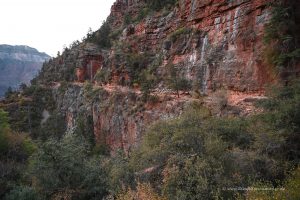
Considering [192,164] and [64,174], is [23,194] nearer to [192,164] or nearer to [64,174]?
[64,174]

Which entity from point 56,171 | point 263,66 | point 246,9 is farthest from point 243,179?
point 246,9

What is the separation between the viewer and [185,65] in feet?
99.4

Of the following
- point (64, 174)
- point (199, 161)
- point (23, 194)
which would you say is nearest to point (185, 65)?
point (64, 174)

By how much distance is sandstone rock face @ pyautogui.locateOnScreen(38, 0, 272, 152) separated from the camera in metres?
23.3

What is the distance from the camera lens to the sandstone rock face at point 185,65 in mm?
23266

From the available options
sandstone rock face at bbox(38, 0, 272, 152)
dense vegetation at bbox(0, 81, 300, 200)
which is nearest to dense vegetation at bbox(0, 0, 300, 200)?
dense vegetation at bbox(0, 81, 300, 200)

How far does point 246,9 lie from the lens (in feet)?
80.5

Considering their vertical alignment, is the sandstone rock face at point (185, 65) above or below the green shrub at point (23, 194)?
above

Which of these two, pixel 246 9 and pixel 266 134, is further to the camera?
pixel 246 9

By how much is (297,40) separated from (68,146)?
15746mm

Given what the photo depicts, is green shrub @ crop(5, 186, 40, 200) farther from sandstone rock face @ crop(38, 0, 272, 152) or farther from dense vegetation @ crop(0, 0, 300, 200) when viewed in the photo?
sandstone rock face @ crop(38, 0, 272, 152)

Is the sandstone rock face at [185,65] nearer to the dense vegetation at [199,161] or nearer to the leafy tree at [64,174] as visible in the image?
the dense vegetation at [199,161]

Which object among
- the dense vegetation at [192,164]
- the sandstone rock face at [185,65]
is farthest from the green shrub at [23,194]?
the sandstone rock face at [185,65]

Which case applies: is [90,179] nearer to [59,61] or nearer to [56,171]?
[56,171]
